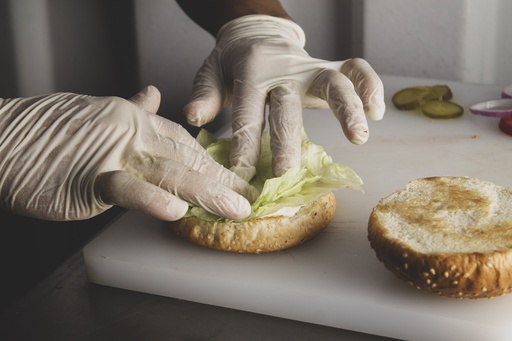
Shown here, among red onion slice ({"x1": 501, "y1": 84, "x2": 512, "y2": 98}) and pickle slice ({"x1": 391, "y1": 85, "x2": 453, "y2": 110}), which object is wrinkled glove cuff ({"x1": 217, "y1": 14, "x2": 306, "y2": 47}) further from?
red onion slice ({"x1": 501, "y1": 84, "x2": 512, "y2": 98})

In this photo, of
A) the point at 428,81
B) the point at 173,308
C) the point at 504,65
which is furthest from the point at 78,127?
the point at 504,65

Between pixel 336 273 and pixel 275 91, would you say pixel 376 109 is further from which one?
pixel 336 273

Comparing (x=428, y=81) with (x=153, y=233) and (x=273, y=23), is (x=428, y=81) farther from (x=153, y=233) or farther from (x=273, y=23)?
(x=153, y=233)

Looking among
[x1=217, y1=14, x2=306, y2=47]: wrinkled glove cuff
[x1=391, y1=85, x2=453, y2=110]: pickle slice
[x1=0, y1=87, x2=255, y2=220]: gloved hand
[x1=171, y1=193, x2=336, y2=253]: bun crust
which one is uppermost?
[x1=217, y1=14, x2=306, y2=47]: wrinkled glove cuff

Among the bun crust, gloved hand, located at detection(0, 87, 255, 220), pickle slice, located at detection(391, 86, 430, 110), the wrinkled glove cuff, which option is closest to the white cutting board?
the bun crust

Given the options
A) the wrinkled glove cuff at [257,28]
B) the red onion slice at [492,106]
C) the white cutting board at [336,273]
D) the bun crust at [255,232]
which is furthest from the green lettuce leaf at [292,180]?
the red onion slice at [492,106]
